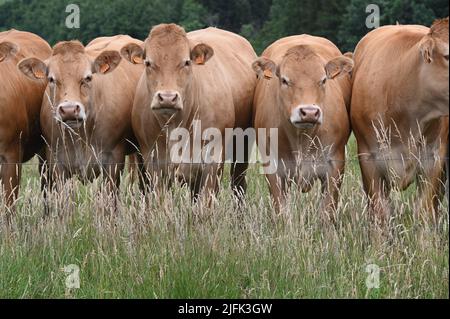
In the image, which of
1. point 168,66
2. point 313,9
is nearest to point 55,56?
point 168,66

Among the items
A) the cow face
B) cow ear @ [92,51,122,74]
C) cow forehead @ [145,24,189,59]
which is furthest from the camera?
cow ear @ [92,51,122,74]

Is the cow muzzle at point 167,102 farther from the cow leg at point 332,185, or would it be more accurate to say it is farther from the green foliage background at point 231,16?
the green foliage background at point 231,16

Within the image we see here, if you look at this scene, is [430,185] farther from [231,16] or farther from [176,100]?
[231,16]

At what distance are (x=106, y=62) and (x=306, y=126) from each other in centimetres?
210

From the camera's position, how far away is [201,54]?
8383 millimetres

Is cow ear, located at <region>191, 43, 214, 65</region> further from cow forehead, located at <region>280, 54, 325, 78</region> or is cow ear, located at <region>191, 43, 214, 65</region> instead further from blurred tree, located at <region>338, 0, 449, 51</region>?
blurred tree, located at <region>338, 0, 449, 51</region>

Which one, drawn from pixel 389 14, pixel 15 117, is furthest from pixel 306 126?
pixel 389 14

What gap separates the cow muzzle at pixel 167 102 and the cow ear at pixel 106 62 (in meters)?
0.95

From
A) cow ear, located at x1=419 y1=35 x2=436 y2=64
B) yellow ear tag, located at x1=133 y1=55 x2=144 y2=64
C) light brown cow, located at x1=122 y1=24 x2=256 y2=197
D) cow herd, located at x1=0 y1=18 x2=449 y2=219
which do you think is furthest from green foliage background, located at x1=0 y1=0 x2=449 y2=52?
cow ear, located at x1=419 y1=35 x2=436 y2=64

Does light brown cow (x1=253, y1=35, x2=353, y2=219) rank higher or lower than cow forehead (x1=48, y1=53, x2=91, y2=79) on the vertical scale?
lower

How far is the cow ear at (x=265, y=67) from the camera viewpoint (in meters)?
8.27

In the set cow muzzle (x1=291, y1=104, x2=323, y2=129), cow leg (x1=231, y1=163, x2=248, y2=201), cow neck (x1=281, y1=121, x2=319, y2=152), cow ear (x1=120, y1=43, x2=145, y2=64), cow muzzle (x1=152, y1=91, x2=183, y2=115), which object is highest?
cow ear (x1=120, y1=43, x2=145, y2=64)

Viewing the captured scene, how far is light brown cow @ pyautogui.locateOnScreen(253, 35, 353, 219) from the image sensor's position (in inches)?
315

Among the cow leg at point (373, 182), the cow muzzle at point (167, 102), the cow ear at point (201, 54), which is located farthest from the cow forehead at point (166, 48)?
the cow leg at point (373, 182)
